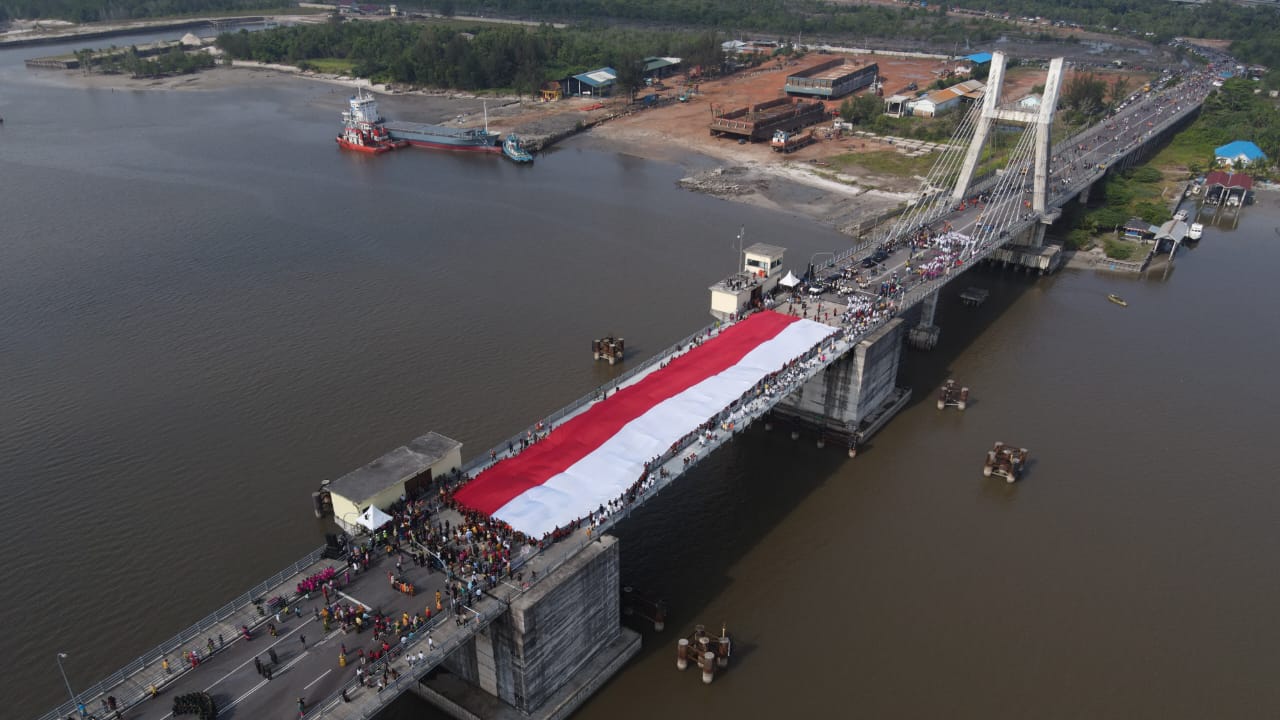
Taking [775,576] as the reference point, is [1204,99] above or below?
above

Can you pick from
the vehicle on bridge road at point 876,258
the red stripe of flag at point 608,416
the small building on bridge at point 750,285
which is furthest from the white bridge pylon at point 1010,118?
the red stripe of flag at point 608,416

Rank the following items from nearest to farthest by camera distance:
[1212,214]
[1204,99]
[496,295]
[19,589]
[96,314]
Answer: [19,589]
[96,314]
[496,295]
[1212,214]
[1204,99]

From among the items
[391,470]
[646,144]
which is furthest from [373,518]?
[646,144]

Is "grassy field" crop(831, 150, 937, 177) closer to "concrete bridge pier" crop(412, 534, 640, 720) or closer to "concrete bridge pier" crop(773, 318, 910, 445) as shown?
"concrete bridge pier" crop(773, 318, 910, 445)

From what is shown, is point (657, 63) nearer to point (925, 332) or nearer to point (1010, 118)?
point (1010, 118)

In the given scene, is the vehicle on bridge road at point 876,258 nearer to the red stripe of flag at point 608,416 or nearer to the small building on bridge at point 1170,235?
the red stripe of flag at point 608,416

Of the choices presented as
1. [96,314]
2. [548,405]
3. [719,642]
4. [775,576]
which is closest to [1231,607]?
[775,576]

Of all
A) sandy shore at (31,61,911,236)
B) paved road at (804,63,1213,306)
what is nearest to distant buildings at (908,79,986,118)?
paved road at (804,63,1213,306)

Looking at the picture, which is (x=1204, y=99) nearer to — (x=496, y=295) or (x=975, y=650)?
(x=496, y=295)

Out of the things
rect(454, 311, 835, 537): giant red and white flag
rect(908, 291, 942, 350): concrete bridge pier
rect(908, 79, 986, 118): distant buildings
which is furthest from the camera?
rect(908, 79, 986, 118): distant buildings
